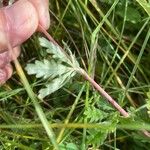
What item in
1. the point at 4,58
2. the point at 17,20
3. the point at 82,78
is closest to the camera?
the point at 17,20

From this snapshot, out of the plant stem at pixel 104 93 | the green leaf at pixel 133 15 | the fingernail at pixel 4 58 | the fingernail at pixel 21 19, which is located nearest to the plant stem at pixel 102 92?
the plant stem at pixel 104 93

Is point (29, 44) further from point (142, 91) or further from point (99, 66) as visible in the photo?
point (142, 91)

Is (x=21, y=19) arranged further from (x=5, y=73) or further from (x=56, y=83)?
(x=5, y=73)

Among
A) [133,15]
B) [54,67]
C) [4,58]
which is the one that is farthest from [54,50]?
[133,15]

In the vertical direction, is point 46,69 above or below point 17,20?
below

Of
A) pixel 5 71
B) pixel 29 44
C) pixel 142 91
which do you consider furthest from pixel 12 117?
pixel 142 91

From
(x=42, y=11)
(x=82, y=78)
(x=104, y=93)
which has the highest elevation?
(x=42, y=11)

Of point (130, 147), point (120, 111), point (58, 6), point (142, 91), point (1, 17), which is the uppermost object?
point (1, 17)

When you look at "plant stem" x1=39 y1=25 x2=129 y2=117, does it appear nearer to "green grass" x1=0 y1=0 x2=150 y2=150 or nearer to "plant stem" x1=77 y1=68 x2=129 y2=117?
"plant stem" x1=77 y1=68 x2=129 y2=117

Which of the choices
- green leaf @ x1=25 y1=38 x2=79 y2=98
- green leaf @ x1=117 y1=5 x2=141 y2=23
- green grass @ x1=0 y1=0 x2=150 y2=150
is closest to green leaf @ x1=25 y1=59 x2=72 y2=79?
green leaf @ x1=25 y1=38 x2=79 y2=98
